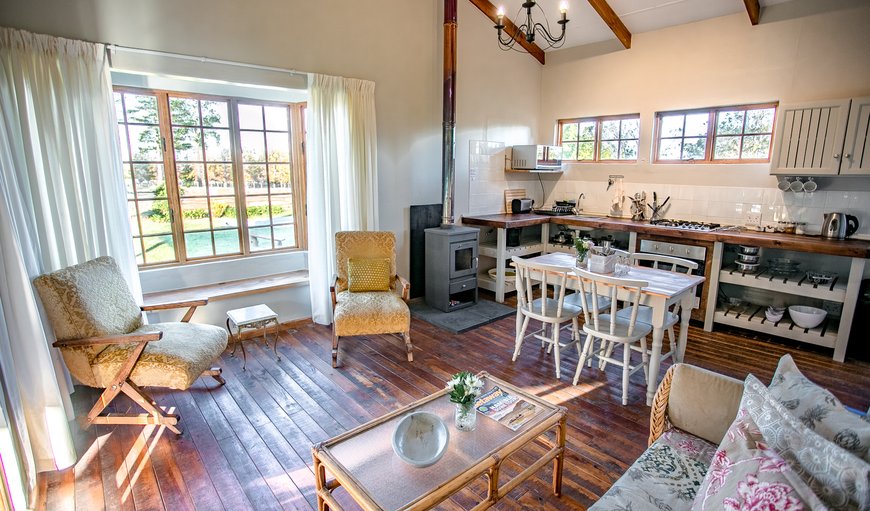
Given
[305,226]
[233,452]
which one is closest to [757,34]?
[305,226]

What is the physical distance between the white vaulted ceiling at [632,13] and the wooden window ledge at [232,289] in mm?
3646

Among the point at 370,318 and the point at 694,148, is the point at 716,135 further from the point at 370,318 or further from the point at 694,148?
the point at 370,318

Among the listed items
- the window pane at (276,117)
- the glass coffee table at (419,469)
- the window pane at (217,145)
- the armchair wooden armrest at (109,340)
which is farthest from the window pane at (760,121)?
the armchair wooden armrest at (109,340)

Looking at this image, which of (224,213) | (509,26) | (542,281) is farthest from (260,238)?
(509,26)

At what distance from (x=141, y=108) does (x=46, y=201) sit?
129 centimetres

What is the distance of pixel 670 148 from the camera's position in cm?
476

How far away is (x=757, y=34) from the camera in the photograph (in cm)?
403

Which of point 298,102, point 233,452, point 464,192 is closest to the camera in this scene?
point 233,452

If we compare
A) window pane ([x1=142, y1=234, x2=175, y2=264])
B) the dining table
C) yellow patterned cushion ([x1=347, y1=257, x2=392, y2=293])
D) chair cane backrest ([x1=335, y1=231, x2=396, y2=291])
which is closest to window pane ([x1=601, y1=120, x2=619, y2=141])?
the dining table

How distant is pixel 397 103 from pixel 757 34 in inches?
133

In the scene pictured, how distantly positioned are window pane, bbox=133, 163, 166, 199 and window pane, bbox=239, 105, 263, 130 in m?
0.81

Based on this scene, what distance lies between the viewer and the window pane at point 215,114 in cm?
391

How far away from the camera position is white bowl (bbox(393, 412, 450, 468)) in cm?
169

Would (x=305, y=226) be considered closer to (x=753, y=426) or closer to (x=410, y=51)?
(x=410, y=51)
